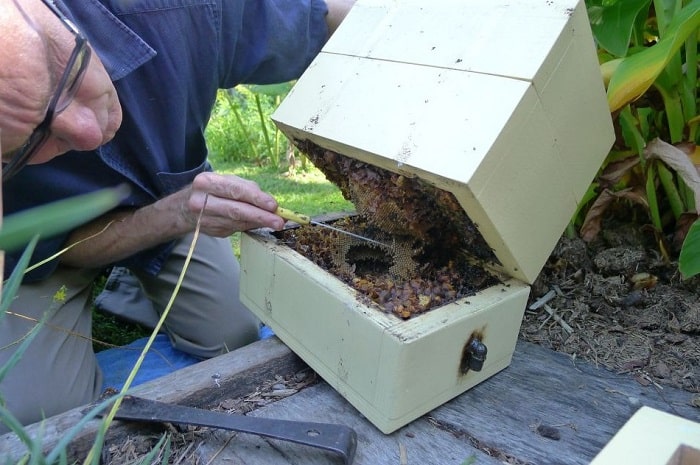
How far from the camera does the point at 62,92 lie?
0.77 metres

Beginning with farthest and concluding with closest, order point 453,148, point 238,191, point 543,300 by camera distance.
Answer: point 543,300
point 238,191
point 453,148

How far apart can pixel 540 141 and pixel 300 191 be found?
2412 millimetres

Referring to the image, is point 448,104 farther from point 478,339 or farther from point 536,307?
point 536,307

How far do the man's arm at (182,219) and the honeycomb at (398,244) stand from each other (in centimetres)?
11

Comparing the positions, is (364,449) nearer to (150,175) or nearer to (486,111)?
(486,111)

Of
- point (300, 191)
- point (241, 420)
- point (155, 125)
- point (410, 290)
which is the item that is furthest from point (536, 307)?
point (300, 191)

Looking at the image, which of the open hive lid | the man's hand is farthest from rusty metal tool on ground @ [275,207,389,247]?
the open hive lid

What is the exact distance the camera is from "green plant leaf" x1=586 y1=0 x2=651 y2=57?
1.19 m

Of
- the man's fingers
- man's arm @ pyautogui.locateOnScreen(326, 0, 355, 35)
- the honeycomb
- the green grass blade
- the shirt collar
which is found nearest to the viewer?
the green grass blade

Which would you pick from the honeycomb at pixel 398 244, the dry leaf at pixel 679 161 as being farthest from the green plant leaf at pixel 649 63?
the honeycomb at pixel 398 244

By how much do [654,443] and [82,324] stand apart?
147cm

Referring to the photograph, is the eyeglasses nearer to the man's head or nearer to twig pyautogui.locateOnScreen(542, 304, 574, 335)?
the man's head

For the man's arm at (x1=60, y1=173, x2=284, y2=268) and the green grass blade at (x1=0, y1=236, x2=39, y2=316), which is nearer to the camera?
the green grass blade at (x1=0, y1=236, x2=39, y2=316)

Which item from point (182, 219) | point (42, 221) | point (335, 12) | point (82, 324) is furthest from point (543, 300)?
point (82, 324)
